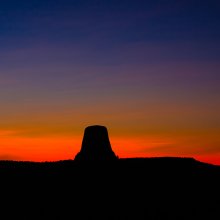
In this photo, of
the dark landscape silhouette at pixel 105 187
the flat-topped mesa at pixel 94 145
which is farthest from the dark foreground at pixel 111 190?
the flat-topped mesa at pixel 94 145

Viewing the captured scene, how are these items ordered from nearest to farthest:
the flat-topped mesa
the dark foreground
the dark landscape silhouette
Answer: the dark foreground
the dark landscape silhouette
the flat-topped mesa

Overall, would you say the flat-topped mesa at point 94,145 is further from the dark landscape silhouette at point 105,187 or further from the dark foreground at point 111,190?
the dark foreground at point 111,190

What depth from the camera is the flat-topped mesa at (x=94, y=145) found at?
48.5 m

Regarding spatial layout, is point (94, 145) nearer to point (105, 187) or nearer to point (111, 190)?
point (105, 187)

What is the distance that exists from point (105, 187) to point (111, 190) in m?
0.78

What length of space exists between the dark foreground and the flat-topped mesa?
2.88 ft

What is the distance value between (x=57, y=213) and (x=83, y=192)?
5.40 meters

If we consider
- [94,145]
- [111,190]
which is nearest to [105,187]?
[111,190]

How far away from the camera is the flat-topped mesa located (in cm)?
4853

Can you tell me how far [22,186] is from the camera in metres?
43.8

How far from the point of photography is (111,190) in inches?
1726

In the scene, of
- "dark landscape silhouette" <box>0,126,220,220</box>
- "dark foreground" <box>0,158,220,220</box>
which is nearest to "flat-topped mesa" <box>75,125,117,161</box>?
"dark landscape silhouette" <box>0,126,220,220</box>

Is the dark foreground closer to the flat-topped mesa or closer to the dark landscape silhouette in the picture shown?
the dark landscape silhouette

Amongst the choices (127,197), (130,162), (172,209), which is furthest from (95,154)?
(172,209)
